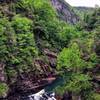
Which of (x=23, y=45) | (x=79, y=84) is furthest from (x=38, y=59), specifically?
(x=79, y=84)

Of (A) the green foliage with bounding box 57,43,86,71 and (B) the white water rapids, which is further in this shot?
(B) the white water rapids

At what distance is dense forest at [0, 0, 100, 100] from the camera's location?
6384 centimetres

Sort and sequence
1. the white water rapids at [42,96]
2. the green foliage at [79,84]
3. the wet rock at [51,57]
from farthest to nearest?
1. the wet rock at [51,57]
2. the white water rapids at [42,96]
3. the green foliage at [79,84]

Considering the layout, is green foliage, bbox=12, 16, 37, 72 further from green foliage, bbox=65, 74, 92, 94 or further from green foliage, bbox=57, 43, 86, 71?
green foliage, bbox=65, 74, 92, 94

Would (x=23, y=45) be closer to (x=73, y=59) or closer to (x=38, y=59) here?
(x=38, y=59)

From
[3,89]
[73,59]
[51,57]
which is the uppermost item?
[73,59]

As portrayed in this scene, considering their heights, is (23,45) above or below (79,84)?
above

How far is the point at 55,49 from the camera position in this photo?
105062mm

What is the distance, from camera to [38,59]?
85875mm

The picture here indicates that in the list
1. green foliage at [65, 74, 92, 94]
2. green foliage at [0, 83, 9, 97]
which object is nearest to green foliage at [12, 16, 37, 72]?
green foliage at [0, 83, 9, 97]

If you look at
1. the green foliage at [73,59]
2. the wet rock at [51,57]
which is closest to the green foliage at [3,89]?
the green foliage at [73,59]

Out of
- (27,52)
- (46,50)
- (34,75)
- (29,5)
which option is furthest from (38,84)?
(29,5)

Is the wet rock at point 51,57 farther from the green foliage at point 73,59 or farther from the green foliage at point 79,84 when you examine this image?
the green foliage at point 79,84

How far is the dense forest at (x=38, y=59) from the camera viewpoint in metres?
63.8
